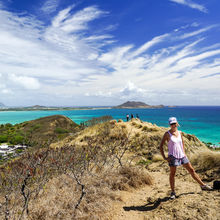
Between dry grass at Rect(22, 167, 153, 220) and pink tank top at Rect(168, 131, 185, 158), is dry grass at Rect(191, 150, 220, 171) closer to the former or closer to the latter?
dry grass at Rect(22, 167, 153, 220)

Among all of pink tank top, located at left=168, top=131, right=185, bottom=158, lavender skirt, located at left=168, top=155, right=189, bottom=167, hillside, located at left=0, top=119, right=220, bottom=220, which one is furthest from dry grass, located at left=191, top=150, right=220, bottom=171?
pink tank top, located at left=168, top=131, right=185, bottom=158

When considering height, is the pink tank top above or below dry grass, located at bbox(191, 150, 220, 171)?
above

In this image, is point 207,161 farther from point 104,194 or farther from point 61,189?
point 61,189

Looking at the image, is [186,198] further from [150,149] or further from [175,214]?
[150,149]

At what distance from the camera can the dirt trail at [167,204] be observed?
3.36 meters

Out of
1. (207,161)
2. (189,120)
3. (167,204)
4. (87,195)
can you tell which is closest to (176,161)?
(167,204)

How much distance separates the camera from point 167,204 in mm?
3873

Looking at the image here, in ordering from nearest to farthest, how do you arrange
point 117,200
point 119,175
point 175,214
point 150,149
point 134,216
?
1. point 175,214
2. point 134,216
3. point 117,200
4. point 119,175
5. point 150,149

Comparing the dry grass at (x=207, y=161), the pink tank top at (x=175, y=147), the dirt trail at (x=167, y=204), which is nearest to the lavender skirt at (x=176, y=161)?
the pink tank top at (x=175, y=147)

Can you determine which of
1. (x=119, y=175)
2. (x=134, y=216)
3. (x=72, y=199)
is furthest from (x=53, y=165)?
(x=134, y=216)

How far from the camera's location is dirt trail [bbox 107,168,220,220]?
11.0ft

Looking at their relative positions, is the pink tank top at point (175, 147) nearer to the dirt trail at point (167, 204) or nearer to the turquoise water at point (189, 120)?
the dirt trail at point (167, 204)

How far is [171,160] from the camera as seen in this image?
3920 millimetres

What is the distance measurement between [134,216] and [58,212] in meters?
1.68
